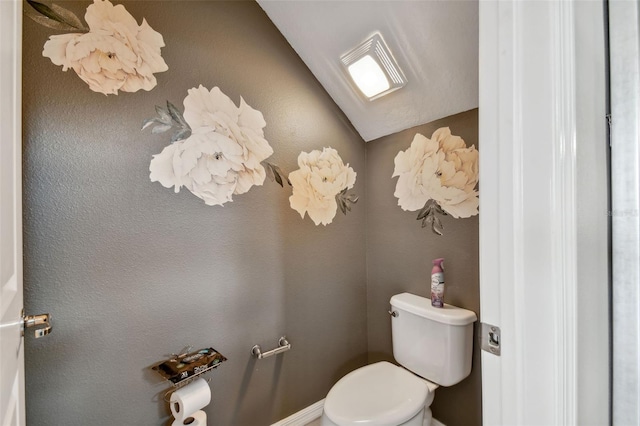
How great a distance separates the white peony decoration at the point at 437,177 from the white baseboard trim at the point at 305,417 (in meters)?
1.15

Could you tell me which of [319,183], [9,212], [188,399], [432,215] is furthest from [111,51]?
[432,215]

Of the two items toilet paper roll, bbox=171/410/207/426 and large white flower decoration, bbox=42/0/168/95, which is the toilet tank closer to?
toilet paper roll, bbox=171/410/207/426

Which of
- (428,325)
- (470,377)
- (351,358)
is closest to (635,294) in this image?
(428,325)

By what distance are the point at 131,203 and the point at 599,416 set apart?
55.9 inches

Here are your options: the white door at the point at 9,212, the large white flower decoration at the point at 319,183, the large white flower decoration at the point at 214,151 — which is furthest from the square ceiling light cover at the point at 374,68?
the white door at the point at 9,212

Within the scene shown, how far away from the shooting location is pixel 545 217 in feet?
1.49

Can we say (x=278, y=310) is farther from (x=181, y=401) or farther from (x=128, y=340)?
(x=128, y=340)

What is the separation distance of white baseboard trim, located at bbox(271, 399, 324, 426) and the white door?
1.14m

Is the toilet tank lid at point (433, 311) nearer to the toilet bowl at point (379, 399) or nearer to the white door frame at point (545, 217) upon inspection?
the toilet bowl at point (379, 399)

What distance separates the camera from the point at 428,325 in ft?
4.30

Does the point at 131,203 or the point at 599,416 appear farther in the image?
the point at 131,203

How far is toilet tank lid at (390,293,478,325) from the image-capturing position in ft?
4.05

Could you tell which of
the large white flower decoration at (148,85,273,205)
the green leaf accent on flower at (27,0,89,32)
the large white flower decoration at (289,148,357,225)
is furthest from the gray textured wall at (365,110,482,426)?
the green leaf accent on flower at (27,0,89,32)

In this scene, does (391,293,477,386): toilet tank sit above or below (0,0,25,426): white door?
below
